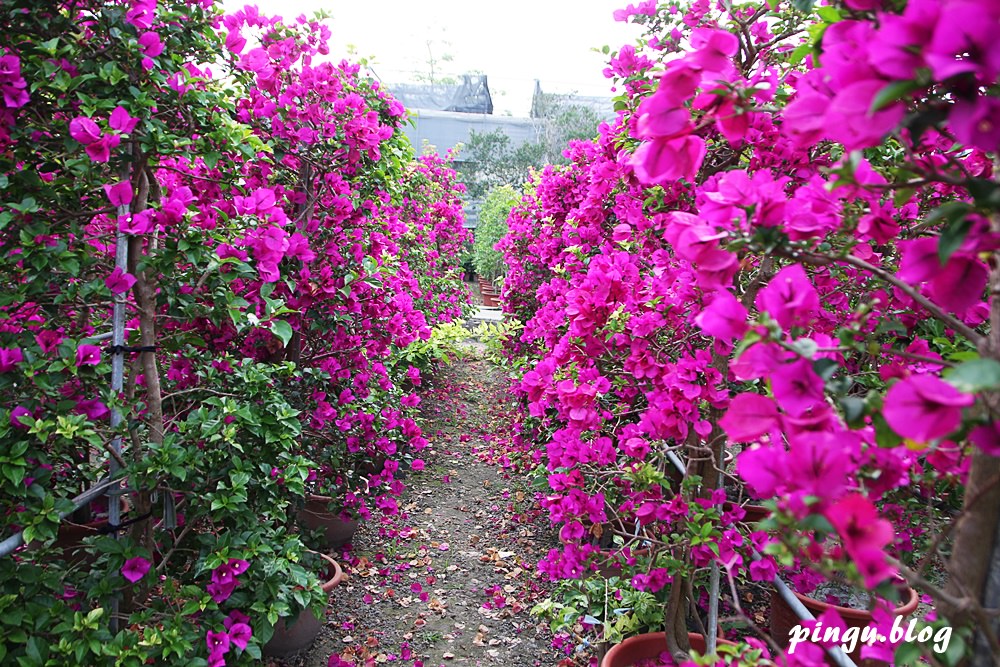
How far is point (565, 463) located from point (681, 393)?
15.6 inches

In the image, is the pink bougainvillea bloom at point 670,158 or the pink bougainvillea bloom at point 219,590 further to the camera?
the pink bougainvillea bloom at point 219,590

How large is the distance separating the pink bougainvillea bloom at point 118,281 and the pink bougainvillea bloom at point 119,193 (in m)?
0.16

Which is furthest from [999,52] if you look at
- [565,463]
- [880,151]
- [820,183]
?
[565,463]

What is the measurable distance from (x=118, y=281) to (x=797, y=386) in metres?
1.49

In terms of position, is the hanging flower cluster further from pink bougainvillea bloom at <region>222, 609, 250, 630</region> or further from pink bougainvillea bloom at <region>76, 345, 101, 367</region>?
pink bougainvillea bloom at <region>76, 345, 101, 367</region>

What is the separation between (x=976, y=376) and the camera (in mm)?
403

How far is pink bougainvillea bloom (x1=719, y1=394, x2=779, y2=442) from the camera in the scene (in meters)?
0.62

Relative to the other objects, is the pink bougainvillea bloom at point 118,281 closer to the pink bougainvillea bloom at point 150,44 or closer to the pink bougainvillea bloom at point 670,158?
the pink bougainvillea bloom at point 150,44

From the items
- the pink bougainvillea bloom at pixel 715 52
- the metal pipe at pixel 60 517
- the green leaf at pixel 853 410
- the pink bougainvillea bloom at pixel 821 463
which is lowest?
the metal pipe at pixel 60 517


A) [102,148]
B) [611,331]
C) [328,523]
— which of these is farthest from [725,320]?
[328,523]

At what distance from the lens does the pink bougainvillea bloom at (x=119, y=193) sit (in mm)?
1479

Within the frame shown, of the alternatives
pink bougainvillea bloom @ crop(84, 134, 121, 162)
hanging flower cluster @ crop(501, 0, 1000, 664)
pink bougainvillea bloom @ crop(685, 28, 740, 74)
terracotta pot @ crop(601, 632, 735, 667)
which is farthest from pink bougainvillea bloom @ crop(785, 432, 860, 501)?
pink bougainvillea bloom @ crop(84, 134, 121, 162)

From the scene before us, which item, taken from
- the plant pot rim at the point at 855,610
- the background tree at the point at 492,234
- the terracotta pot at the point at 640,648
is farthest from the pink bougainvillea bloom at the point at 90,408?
the background tree at the point at 492,234

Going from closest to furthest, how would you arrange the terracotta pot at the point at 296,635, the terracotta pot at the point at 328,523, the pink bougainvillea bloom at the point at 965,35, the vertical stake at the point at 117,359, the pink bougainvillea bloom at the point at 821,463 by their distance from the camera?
the pink bougainvillea bloom at the point at 965,35, the pink bougainvillea bloom at the point at 821,463, the vertical stake at the point at 117,359, the terracotta pot at the point at 296,635, the terracotta pot at the point at 328,523
